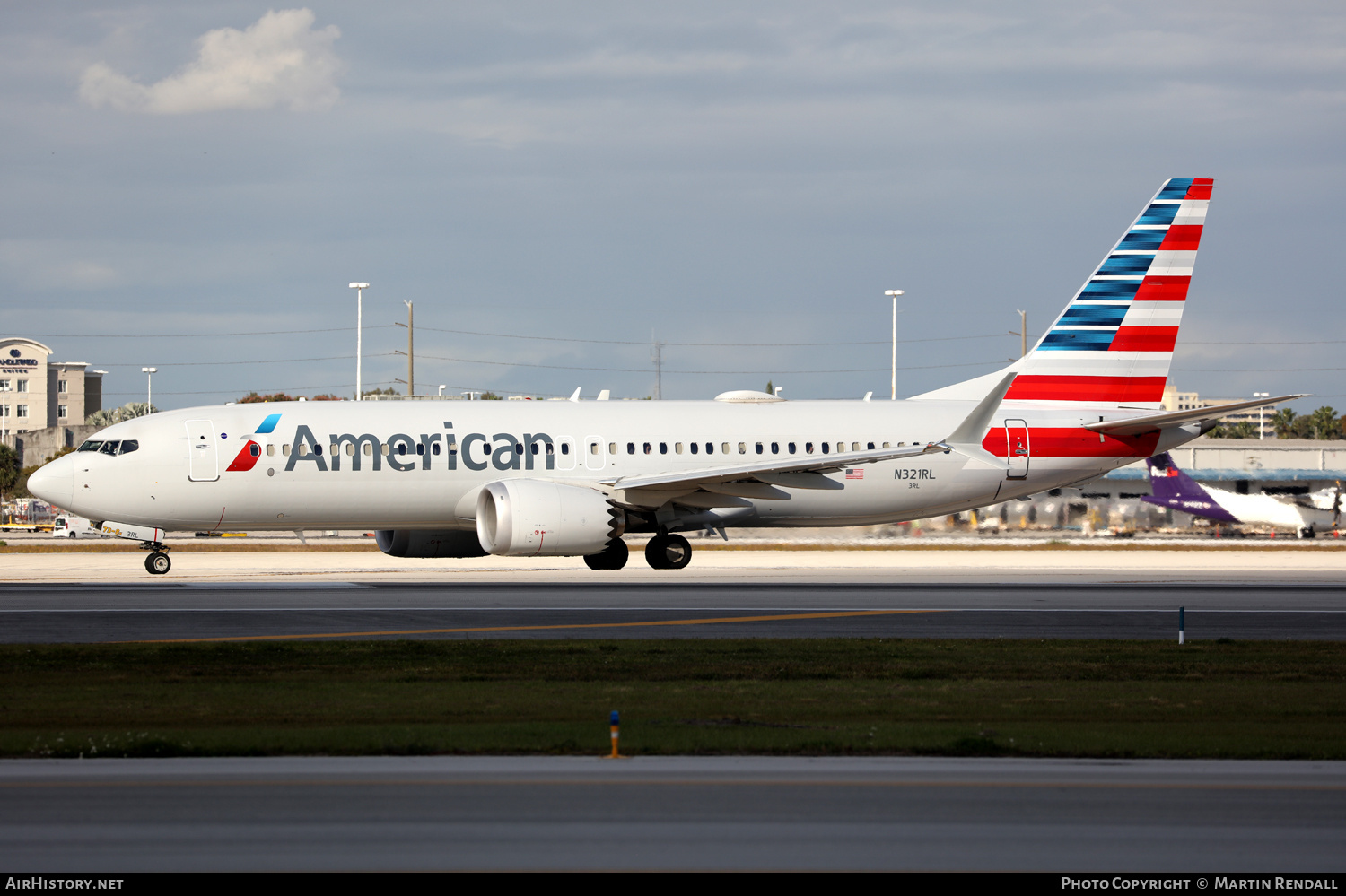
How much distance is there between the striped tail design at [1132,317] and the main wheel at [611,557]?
13236mm

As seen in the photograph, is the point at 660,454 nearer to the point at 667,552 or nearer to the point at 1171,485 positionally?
the point at 667,552

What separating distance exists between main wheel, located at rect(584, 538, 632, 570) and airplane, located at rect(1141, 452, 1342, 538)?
35062 mm

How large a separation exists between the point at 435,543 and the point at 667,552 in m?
6.49

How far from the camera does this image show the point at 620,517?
33.9 meters

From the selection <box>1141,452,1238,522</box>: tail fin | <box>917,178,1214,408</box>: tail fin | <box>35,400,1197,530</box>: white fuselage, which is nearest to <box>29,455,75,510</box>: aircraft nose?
<box>35,400,1197,530</box>: white fuselage

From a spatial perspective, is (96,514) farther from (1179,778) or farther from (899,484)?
(1179,778)

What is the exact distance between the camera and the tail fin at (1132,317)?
39594 millimetres

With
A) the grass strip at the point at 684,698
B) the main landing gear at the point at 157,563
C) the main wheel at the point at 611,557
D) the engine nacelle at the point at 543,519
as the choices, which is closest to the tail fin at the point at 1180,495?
the main wheel at the point at 611,557

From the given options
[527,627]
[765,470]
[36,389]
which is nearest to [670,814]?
[527,627]

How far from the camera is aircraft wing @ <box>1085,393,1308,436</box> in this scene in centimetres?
3569

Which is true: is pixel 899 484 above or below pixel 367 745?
above

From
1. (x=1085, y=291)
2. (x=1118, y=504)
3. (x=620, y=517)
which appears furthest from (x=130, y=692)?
(x=1118, y=504)

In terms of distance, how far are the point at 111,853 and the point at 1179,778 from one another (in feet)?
26.9
